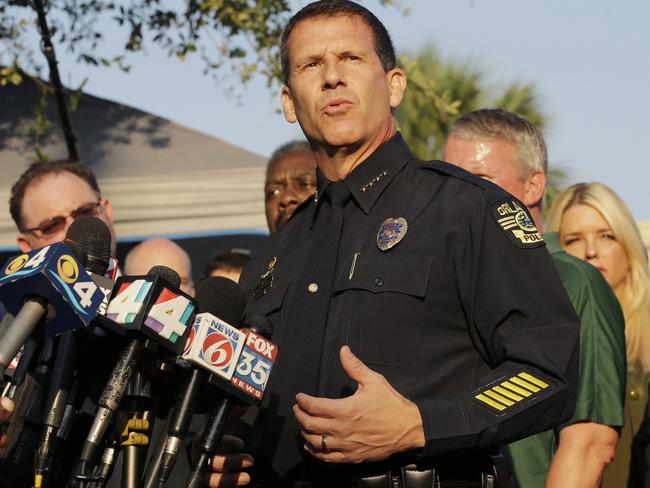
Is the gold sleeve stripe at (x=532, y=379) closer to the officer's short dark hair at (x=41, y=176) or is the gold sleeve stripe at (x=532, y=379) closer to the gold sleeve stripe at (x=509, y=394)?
the gold sleeve stripe at (x=509, y=394)

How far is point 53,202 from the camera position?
17.1 feet

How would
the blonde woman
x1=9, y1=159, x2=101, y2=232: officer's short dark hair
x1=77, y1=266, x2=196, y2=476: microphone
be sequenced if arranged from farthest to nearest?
the blonde woman → x1=9, y1=159, x2=101, y2=232: officer's short dark hair → x1=77, y1=266, x2=196, y2=476: microphone

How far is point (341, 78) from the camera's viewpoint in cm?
351

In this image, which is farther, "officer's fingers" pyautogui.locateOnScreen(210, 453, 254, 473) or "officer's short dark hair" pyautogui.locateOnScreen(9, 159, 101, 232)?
"officer's short dark hair" pyautogui.locateOnScreen(9, 159, 101, 232)

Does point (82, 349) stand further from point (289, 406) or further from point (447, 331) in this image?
point (447, 331)

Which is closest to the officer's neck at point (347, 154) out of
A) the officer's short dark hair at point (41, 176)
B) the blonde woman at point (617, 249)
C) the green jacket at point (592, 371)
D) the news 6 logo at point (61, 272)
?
the news 6 logo at point (61, 272)

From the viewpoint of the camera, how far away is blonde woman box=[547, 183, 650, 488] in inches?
215

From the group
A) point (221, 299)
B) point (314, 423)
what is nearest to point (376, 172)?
point (221, 299)

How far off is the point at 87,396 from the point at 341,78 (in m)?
1.19

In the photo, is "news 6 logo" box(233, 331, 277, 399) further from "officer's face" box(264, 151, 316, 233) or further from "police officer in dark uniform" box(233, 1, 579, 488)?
"officer's face" box(264, 151, 316, 233)

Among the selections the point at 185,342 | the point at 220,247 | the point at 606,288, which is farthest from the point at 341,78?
the point at 220,247

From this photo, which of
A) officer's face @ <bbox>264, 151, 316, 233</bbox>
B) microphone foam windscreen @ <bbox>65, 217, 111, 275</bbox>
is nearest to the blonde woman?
officer's face @ <bbox>264, 151, 316, 233</bbox>

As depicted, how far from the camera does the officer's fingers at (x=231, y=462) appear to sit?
3287 mm

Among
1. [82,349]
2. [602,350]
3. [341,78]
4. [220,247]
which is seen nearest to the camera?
[82,349]
